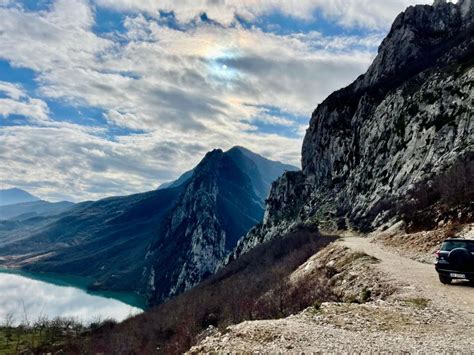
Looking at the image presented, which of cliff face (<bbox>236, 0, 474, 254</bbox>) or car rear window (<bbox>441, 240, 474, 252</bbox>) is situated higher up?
cliff face (<bbox>236, 0, 474, 254</bbox>)

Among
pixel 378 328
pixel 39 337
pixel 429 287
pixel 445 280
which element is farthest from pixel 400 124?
pixel 39 337

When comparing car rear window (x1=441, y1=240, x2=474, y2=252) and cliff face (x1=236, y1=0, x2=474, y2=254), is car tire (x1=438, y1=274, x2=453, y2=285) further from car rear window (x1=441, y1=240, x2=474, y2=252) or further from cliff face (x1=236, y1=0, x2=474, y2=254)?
cliff face (x1=236, y1=0, x2=474, y2=254)

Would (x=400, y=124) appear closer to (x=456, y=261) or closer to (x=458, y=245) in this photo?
(x=458, y=245)

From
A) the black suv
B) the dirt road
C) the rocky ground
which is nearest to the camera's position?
the rocky ground

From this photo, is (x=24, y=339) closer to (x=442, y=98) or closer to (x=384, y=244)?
(x=384, y=244)

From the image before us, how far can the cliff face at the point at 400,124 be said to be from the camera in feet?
320

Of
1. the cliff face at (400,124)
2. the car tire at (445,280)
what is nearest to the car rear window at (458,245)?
the car tire at (445,280)

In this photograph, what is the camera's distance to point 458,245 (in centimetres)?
2711

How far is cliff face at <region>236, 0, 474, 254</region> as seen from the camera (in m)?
97.5

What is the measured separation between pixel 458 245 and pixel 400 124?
350 feet

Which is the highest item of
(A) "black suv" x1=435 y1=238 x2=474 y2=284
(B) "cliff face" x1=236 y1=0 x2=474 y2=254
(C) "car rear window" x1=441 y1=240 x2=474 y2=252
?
(B) "cliff face" x1=236 y1=0 x2=474 y2=254

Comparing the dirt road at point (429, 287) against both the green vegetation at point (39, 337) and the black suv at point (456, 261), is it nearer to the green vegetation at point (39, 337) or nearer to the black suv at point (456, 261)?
the black suv at point (456, 261)

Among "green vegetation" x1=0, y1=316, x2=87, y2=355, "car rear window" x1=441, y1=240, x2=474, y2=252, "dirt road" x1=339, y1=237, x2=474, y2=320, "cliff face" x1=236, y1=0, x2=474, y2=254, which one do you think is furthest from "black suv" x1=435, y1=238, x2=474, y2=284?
"green vegetation" x1=0, y1=316, x2=87, y2=355

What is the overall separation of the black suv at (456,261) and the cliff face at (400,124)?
5334 centimetres
